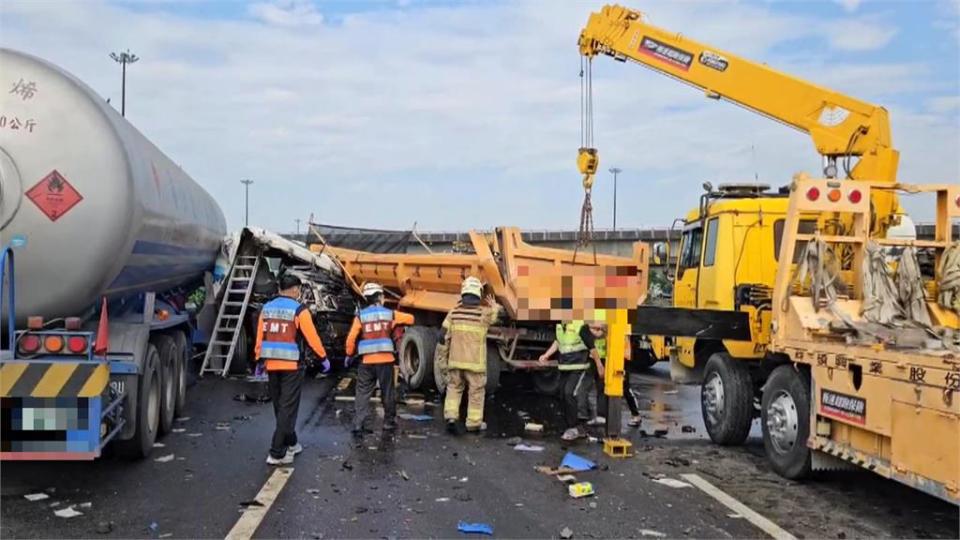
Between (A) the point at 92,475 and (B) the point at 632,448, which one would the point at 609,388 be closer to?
(B) the point at 632,448

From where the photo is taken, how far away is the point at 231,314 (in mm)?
13250

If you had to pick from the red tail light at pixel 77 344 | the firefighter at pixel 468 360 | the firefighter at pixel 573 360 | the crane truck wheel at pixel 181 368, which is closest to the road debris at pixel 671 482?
the firefighter at pixel 573 360

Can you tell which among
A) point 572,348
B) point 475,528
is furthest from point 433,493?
point 572,348

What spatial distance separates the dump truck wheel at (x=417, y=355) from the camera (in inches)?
441

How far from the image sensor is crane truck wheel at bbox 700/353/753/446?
7953mm

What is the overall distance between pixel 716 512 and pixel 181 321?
19.4 ft

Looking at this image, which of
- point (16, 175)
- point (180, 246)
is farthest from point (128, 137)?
point (180, 246)

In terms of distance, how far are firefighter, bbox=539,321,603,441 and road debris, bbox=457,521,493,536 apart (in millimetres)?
3188

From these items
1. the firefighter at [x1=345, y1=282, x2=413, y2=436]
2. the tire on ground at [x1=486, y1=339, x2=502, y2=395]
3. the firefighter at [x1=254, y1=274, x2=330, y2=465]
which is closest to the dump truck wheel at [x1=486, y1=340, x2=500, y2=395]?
the tire on ground at [x1=486, y1=339, x2=502, y2=395]

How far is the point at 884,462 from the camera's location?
552cm

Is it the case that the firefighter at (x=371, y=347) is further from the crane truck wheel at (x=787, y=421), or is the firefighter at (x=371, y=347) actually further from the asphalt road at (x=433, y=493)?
the crane truck wheel at (x=787, y=421)

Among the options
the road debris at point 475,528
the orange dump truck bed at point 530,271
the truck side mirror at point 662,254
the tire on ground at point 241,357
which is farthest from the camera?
the tire on ground at point 241,357

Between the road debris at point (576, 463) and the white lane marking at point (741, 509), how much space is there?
2.58 ft

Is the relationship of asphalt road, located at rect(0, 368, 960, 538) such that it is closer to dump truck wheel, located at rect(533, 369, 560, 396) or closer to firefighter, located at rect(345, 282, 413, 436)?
firefighter, located at rect(345, 282, 413, 436)
